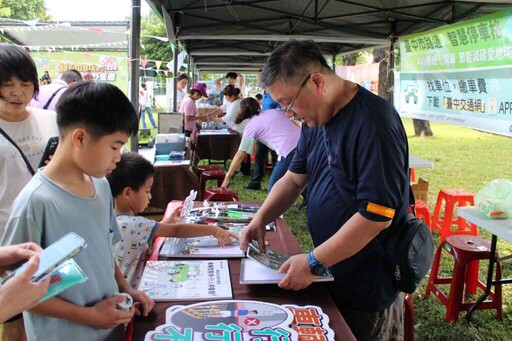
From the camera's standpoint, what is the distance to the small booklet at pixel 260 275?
1.24m

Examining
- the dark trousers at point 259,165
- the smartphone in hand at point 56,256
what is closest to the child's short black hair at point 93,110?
the smartphone in hand at point 56,256

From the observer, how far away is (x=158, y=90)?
912 inches

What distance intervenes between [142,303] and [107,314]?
0.17 meters

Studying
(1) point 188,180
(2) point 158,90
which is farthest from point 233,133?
(2) point 158,90

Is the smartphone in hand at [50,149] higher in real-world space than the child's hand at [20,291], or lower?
higher

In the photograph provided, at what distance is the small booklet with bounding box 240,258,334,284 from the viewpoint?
48.9 inches

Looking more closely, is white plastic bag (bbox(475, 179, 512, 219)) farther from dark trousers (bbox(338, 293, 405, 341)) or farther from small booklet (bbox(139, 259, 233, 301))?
small booklet (bbox(139, 259, 233, 301))

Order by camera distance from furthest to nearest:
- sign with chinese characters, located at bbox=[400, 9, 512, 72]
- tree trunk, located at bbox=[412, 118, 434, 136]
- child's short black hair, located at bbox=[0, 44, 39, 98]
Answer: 1. tree trunk, located at bbox=[412, 118, 434, 136]
2. sign with chinese characters, located at bbox=[400, 9, 512, 72]
3. child's short black hair, located at bbox=[0, 44, 39, 98]

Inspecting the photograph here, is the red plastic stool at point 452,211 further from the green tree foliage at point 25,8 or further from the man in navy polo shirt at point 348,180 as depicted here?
the green tree foliage at point 25,8

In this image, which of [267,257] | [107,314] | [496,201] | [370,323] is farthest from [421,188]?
[107,314]

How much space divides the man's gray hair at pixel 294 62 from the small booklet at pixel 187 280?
0.64 meters

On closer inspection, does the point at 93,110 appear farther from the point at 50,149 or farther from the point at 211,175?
the point at 211,175

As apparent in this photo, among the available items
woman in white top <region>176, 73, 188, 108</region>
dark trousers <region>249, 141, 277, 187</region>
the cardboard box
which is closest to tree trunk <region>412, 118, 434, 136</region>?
woman in white top <region>176, 73, 188, 108</region>

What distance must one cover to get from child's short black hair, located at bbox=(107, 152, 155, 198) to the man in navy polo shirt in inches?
25.9
